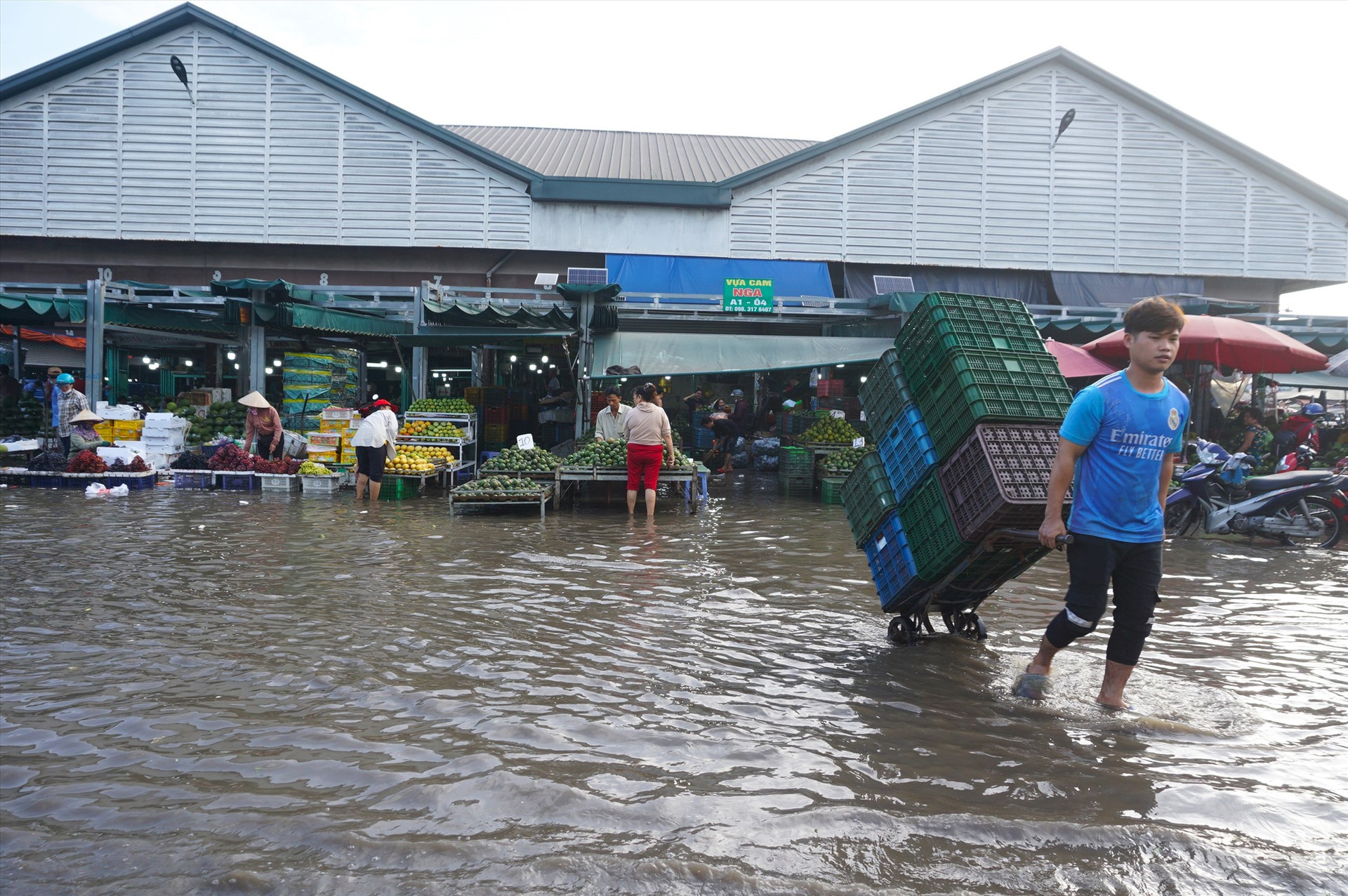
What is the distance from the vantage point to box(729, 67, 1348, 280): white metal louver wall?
2086 centimetres

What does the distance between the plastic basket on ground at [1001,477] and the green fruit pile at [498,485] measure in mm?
7601

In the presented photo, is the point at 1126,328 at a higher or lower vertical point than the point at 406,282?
lower

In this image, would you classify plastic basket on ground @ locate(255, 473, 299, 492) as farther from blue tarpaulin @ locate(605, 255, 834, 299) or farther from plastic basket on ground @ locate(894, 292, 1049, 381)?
plastic basket on ground @ locate(894, 292, 1049, 381)

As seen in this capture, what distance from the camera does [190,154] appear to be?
64.7 ft

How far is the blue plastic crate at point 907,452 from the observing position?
4906 mm

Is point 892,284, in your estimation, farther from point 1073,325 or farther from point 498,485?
point 498,485

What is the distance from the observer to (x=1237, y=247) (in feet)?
69.1

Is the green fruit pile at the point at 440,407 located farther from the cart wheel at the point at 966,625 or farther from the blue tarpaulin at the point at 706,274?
the cart wheel at the point at 966,625

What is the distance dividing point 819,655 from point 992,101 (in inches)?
788

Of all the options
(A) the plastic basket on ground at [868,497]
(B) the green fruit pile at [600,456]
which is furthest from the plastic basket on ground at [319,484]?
(A) the plastic basket on ground at [868,497]

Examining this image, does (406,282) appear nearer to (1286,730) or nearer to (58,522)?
(58,522)

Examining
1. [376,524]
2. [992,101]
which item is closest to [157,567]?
[376,524]

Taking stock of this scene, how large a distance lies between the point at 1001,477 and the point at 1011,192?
1916 centimetres

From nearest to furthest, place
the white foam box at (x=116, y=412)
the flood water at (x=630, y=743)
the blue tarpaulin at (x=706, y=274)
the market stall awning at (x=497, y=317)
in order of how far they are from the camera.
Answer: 1. the flood water at (x=630, y=743)
2. the market stall awning at (x=497, y=317)
3. the white foam box at (x=116, y=412)
4. the blue tarpaulin at (x=706, y=274)
